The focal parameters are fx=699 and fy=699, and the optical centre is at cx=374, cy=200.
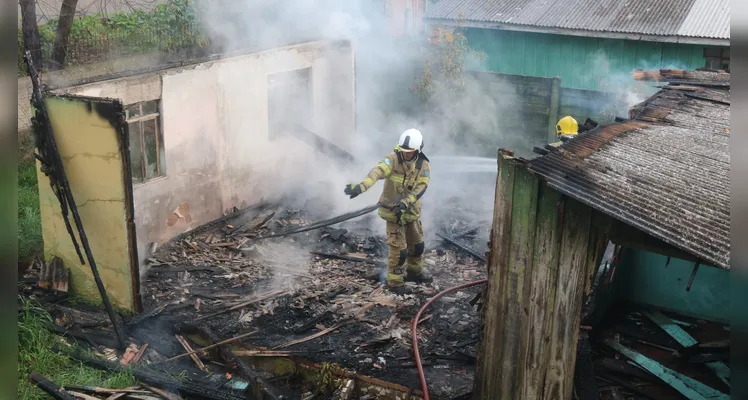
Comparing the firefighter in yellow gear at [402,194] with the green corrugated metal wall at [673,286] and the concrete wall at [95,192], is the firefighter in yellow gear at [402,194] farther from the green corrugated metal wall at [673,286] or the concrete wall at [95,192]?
the concrete wall at [95,192]

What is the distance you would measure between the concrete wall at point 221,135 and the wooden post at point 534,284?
6.31 metres

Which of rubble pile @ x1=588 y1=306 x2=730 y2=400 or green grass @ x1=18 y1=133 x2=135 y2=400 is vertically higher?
green grass @ x1=18 y1=133 x2=135 y2=400

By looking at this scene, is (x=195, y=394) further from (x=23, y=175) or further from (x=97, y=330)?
(x=23, y=175)

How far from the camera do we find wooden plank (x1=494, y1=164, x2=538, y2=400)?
214 inches

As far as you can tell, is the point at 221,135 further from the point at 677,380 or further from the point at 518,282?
the point at 677,380

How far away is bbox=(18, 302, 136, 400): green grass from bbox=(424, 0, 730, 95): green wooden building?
1183cm

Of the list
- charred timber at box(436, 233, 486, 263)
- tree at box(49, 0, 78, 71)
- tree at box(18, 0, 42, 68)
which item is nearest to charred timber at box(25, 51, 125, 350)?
tree at box(18, 0, 42, 68)

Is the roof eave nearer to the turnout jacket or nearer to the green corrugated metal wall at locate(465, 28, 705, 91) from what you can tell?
the green corrugated metal wall at locate(465, 28, 705, 91)

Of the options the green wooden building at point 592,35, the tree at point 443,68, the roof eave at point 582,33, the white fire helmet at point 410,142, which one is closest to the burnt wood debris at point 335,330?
the white fire helmet at point 410,142

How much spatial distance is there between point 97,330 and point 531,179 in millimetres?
5531

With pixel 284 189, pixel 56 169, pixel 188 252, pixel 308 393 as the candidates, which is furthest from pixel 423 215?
pixel 56 169

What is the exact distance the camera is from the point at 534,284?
5574 mm

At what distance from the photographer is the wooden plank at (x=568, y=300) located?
5309mm

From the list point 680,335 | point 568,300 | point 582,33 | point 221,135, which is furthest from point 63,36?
point 582,33
